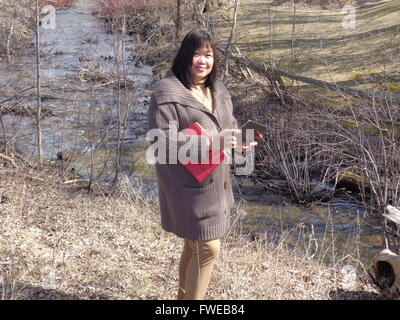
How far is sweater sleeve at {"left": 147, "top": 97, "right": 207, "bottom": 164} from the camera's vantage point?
8.04 feet

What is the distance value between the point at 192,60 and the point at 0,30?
7.61 m

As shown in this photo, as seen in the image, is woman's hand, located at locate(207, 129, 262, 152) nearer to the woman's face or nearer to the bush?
the woman's face

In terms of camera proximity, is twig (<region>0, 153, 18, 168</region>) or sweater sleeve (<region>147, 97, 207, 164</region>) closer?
sweater sleeve (<region>147, 97, 207, 164</region>)

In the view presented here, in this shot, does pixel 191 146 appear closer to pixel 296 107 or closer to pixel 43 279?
pixel 43 279

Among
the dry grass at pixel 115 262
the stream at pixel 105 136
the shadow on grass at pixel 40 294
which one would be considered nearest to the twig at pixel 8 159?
the stream at pixel 105 136

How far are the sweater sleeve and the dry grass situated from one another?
1435 mm

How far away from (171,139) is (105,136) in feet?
15.9

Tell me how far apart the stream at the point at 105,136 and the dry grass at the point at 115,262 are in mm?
771

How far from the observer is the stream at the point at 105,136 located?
671 cm
